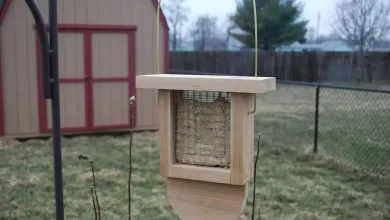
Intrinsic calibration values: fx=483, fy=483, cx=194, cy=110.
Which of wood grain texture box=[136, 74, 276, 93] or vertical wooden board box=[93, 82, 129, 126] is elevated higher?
wood grain texture box=[136, 74, 276, 93]

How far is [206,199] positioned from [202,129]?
0.89 feet

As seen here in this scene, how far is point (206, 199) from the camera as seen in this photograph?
72.9 inches

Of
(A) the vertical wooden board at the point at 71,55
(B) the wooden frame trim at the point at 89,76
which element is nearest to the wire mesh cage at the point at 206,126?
(B) the wooden frame trim at the point at 89,76

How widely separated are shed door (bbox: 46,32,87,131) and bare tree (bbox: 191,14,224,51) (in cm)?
2892

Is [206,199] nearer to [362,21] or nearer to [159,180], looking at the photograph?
[159,180]

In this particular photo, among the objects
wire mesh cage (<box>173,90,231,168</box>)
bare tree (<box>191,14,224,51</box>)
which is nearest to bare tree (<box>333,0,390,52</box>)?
bare tree (<box>191,14,224,51</box>)

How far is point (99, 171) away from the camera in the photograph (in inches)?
208

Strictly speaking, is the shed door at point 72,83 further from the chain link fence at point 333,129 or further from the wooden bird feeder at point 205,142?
the wooden bird feeder at point 205,142

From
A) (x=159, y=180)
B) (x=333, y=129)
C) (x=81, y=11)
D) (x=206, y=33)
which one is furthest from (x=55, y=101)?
(x=206, y=33)

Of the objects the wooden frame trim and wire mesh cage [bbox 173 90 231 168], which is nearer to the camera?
wire mesh cage [bbox 173 90 231 168]

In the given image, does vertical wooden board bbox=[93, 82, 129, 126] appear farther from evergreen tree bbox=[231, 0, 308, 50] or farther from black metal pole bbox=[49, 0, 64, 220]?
evergreen tree bbox=[231, 0, 308, 50]

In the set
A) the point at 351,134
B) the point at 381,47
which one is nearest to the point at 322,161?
the point at 351,134

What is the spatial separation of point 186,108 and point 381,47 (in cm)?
2904

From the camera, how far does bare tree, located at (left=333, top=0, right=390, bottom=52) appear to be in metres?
23.8
